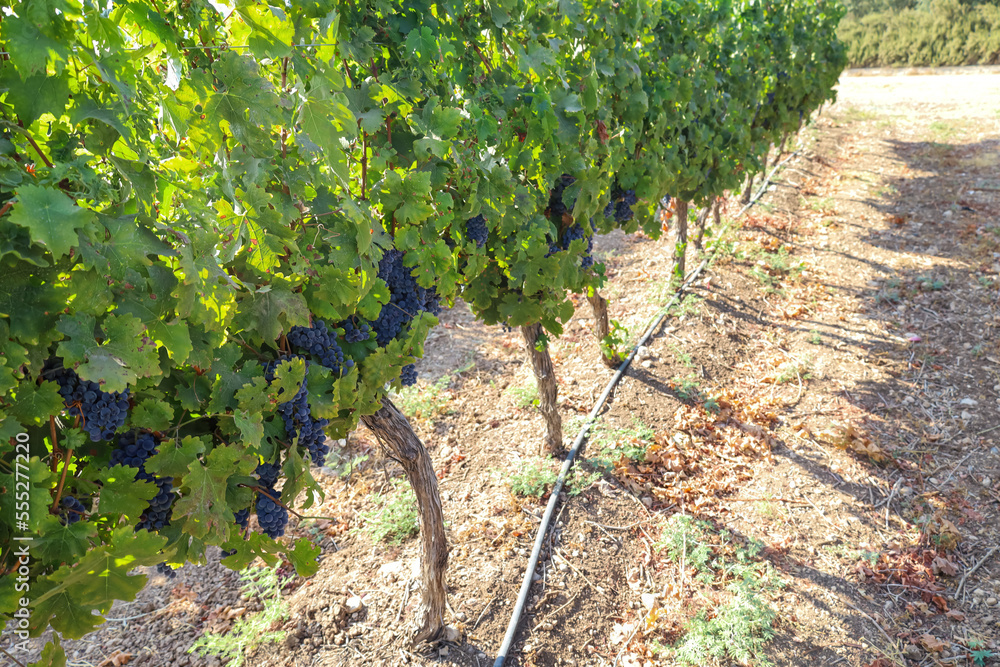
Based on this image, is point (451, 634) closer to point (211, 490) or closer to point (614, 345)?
point (211, 490)

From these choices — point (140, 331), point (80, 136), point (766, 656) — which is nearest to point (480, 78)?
point (80, 136)

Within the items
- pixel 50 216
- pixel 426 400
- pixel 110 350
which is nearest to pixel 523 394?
pixel 426 400

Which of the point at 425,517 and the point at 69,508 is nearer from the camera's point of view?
the point at 69,508

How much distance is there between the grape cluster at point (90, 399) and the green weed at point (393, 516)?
2570mm

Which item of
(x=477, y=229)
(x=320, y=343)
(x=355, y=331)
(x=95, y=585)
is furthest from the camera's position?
(x=477, y=229)

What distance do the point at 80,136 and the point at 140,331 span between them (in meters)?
0.45

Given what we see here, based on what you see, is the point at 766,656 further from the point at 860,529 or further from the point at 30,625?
the point at 30,625

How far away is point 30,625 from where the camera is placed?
131cm

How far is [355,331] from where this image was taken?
2.12 m

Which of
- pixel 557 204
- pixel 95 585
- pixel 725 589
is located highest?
pixel 557 204

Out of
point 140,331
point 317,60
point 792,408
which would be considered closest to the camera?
point 140,331

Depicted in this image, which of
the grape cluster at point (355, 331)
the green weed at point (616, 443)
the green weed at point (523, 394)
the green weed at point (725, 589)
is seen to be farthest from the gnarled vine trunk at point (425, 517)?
the green weed at point (523, 394)

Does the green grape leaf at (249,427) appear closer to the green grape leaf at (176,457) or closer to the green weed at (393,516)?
the green grape leaf at (176,457)

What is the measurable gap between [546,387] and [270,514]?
2539 millimetres
